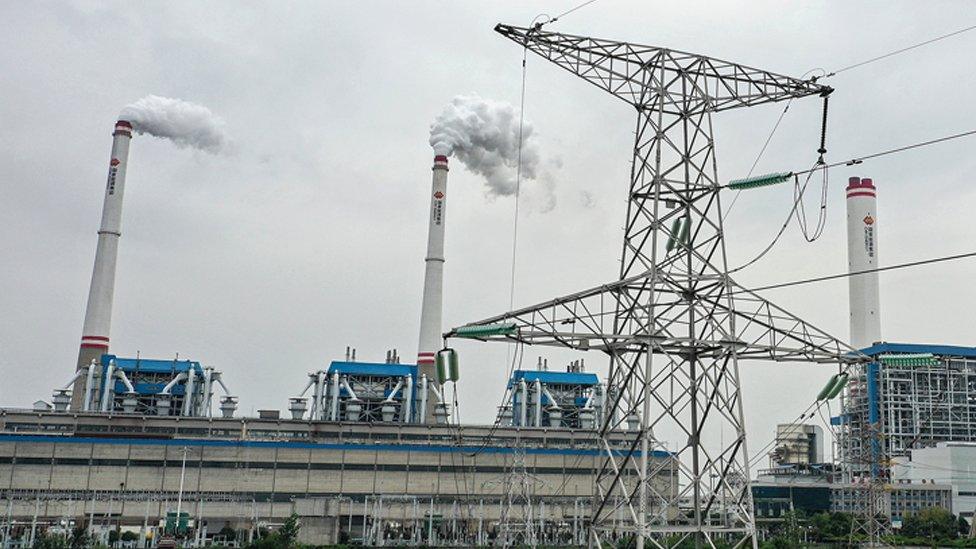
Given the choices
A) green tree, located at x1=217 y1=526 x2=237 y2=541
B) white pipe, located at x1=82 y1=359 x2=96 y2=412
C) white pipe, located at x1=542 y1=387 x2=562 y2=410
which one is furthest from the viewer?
white pipe, located at x1=542 y1=387 x2=562 y2=410

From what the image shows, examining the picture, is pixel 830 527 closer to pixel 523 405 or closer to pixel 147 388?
pixel 523 405

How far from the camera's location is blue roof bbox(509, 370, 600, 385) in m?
95.8

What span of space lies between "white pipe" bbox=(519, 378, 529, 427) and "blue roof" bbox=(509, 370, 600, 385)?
4.26ft

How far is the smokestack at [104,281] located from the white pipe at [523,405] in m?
41.6

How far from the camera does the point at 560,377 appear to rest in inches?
3848

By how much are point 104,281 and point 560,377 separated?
4768 centimetres

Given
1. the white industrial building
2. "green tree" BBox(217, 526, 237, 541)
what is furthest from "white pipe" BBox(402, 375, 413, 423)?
the white industrial building

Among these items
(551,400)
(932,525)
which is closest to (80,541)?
(551,400)

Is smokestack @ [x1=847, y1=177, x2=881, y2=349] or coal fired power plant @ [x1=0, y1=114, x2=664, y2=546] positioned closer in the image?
coal fired power plant @ [x1=0, y1=114, x2=664, y2=546]

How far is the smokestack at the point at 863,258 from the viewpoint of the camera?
105250 millimetres

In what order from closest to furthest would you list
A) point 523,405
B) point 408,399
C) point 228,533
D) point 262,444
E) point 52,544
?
point 52,544 < point 228,533 < point 262,444 < point 408,399 < point 523,405

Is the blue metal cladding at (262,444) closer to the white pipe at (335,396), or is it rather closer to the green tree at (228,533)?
the green tree at (228,533)

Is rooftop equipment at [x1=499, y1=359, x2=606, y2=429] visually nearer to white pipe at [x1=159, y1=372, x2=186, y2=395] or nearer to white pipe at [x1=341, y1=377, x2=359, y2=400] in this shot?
white pipe at [x1=341, y1=377, x2=359, y2=400]

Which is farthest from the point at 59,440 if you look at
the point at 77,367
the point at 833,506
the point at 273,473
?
the point at 833,506
